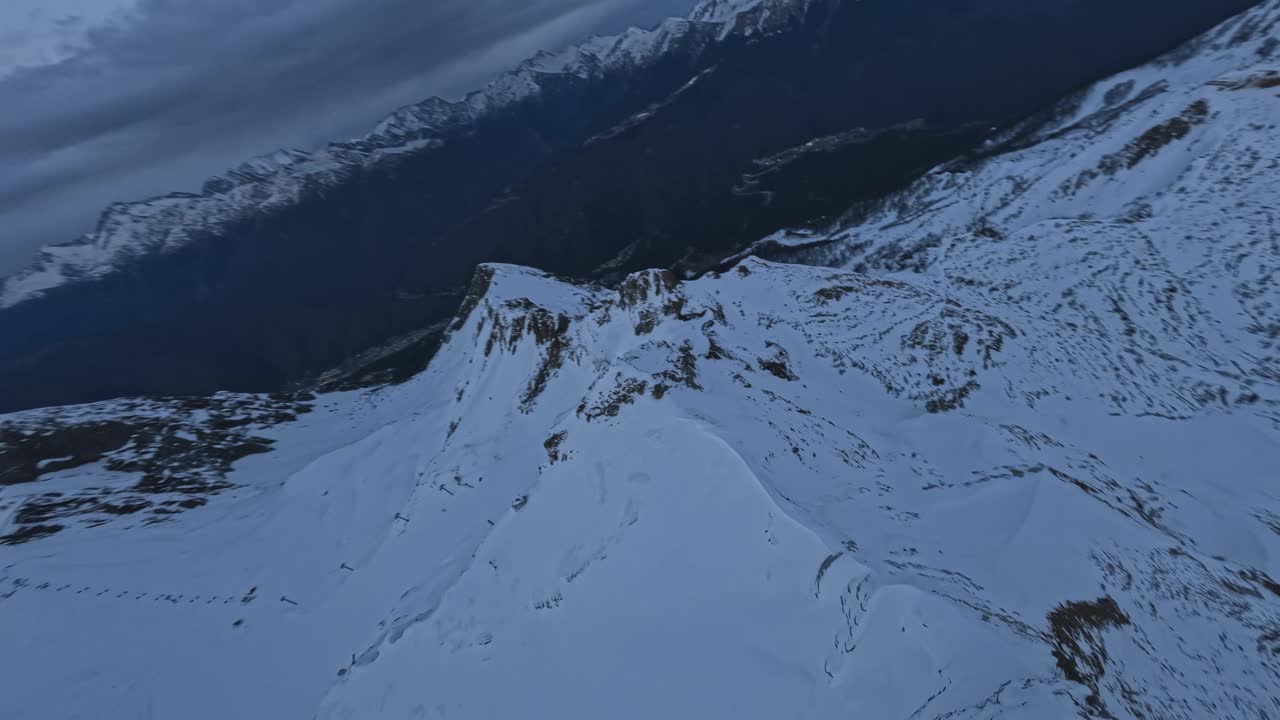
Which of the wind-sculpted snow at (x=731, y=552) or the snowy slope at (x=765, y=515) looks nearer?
the wind-sculpted snow at (x=731, y=552)

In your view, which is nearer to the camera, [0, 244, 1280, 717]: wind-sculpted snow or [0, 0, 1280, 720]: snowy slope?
[0, 244, 1280, 717]: wind-sculpted snow

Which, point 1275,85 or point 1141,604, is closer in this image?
point 1141,604

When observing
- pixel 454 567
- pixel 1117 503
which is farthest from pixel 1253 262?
pixel 454 567

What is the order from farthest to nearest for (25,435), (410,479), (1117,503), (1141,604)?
(25,435) → (410,479) → (1117,503) → (1141,604)

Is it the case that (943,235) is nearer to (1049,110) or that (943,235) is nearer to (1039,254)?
(1039,254)

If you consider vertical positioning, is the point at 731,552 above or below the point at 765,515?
below

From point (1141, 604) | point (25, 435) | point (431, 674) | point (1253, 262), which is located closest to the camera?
point (1141, 604)

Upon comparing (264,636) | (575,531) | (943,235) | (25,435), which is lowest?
Answer: (943,235)

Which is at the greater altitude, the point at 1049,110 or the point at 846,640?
the point at 846,640
